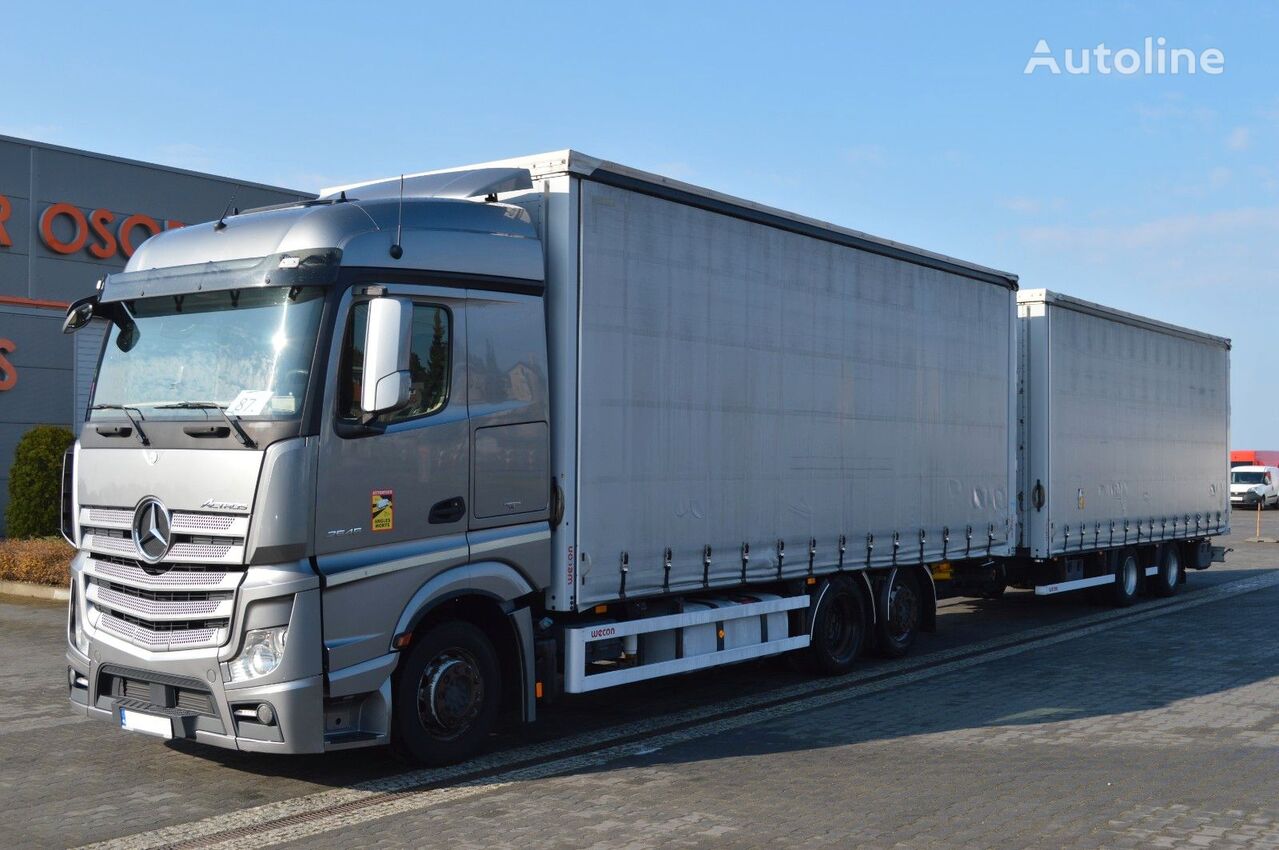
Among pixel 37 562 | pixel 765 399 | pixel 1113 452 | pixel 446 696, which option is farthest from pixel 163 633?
pixel 1113 452

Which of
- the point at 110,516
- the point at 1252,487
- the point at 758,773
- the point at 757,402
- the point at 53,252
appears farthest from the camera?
the point at 1252,487

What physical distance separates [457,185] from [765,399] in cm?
324

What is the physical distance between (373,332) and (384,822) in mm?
2681

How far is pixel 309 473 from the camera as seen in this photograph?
698 cm

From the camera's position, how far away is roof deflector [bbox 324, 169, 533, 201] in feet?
27.9

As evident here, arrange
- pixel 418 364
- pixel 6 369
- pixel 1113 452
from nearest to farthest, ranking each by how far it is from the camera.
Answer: pixel 418 364 < pixel 1113 452 < pixel 6 369

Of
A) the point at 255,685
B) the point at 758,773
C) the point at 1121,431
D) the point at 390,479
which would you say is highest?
the point at 1121,431

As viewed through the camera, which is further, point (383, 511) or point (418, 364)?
point (418, 364)

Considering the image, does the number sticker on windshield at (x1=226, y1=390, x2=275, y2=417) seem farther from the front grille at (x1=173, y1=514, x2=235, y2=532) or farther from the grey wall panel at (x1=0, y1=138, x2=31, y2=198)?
the grey wall panel at (x1=0, y1=138, x2=31, y2=198)

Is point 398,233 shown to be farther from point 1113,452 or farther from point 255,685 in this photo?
point 1113,452

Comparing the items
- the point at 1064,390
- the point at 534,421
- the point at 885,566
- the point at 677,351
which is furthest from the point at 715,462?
the point at 1064,390

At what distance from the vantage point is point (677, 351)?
948 cm

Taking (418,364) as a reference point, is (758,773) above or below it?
below

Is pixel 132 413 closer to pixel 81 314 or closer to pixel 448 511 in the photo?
pixel 81 314
